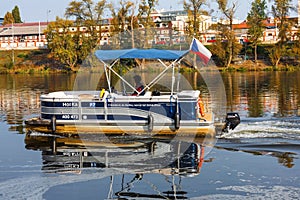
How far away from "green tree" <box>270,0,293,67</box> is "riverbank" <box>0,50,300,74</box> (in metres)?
1.59

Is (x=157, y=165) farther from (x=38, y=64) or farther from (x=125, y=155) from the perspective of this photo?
(x=38, y=64)

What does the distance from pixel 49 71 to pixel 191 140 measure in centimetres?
6286

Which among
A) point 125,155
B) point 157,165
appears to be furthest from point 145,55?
point 157,165

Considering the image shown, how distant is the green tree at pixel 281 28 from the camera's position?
71.1 m

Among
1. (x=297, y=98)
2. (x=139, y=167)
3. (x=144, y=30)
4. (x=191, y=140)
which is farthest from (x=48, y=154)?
(x=144, y=30)

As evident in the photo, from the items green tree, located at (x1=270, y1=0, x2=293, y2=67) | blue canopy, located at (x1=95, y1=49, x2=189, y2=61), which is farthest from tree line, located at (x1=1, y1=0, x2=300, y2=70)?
blue canopy, located at (x1=95, y1=49, x2=189, y2=61)

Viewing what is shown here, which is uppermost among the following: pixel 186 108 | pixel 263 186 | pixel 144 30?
pixel 144 30

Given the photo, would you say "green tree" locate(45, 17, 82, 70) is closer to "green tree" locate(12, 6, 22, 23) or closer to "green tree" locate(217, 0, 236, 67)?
"green tree" locate(217, 0, 236, 67)

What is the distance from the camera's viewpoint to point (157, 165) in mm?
15016

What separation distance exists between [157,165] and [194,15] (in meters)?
66.1

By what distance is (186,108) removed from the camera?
18688mm

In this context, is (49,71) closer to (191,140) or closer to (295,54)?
(295,54)

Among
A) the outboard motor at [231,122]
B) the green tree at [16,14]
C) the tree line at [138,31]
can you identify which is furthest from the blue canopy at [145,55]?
the green tree at [16,14]

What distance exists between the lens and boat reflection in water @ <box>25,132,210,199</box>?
1425 centimetres
